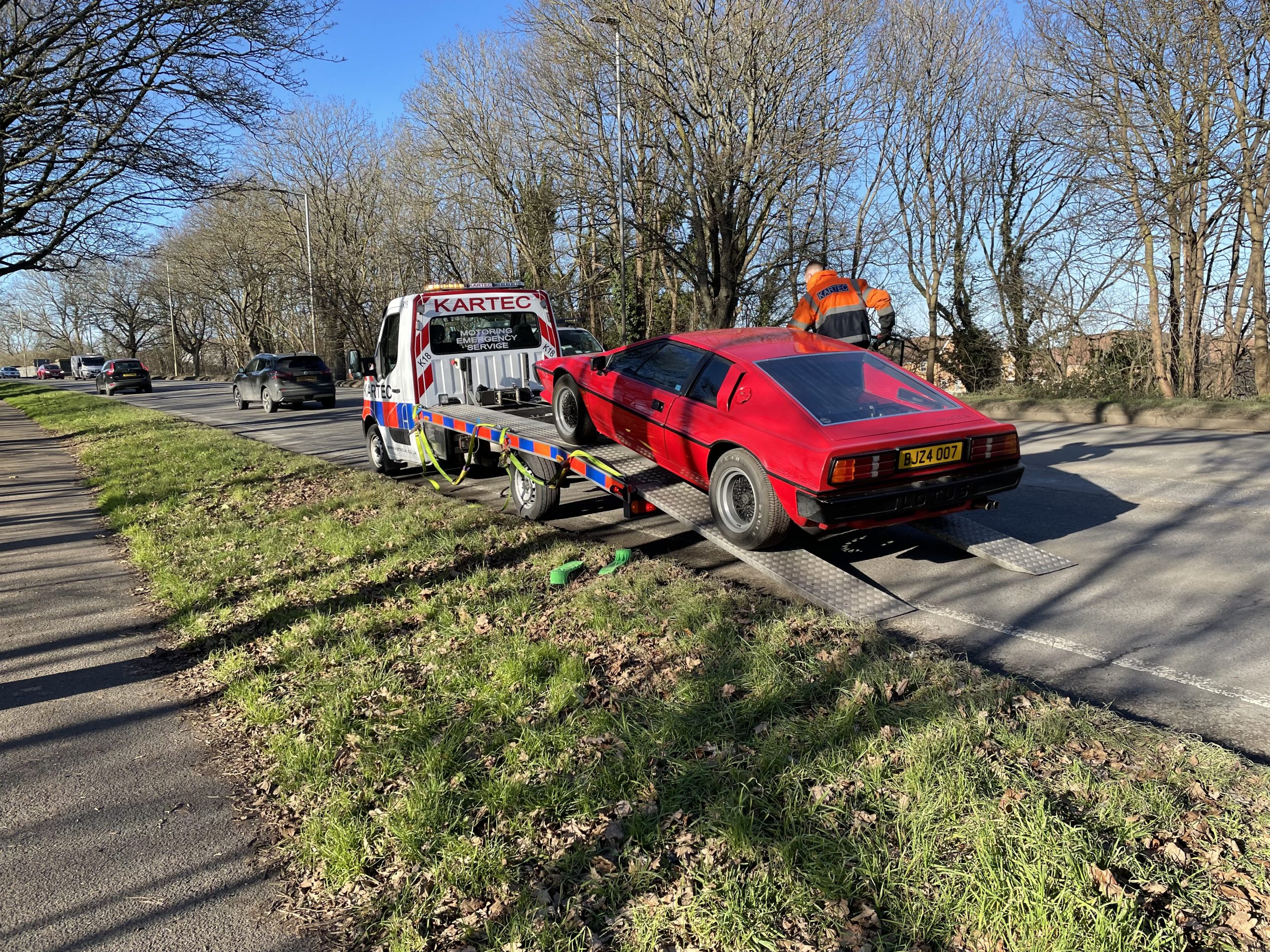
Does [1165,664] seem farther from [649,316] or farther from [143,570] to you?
[649,316]

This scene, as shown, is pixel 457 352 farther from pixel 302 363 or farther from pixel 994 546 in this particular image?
pixel 302 363

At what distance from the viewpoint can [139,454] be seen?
43.5 feet

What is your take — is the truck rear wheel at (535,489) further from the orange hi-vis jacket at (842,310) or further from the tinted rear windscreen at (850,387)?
the orange hi-vis jacket at (842,310)

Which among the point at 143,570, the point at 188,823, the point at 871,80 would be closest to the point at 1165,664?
the point at 188,823

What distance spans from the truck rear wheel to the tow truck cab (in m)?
1.44

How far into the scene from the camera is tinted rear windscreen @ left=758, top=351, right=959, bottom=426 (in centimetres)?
550

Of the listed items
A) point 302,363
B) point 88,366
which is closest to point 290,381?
point 302,363

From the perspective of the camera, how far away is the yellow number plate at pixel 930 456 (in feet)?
17.1

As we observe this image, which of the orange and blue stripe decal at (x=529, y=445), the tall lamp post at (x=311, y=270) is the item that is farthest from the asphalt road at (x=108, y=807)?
the tall lamp post at (x=311, y=270)

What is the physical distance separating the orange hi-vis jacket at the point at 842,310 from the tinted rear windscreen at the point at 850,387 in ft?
7.62

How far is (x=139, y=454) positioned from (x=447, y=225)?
2480 cm

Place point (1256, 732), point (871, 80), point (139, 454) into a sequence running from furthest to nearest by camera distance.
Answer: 1. point (871, 80)
2. point (139, 454)
3. point (1256, 732)

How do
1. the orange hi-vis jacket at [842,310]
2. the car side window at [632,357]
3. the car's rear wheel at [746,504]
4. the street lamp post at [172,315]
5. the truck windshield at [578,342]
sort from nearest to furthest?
the car's rear wheel at [746,504] → the car side window at [632,357] → the orange hi-vis jacket at [842,310] → the truck windshield at [578,342] → the street lamp post at [172,315]

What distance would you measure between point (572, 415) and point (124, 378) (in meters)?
40.4
